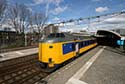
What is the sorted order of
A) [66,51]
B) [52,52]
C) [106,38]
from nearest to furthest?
[52,52]
[66,51]
[106,38]

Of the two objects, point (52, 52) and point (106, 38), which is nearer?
point (52, 52)

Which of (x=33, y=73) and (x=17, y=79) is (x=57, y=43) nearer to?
(x=33, y=73)

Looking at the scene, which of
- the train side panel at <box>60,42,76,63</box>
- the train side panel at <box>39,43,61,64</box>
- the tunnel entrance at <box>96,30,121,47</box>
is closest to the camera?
the train side panel at <box>39,43,61,64</box>

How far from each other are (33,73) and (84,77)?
3.60 meters

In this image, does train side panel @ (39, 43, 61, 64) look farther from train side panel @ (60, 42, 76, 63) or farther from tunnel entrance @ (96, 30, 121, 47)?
tunnel entrance @ (96, 30, 121, 47)

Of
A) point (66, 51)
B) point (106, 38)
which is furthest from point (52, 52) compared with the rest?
point (106, 38)

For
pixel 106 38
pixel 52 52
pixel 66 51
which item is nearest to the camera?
pixel 52 52

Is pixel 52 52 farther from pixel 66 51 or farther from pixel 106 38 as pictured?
pixel 106 38

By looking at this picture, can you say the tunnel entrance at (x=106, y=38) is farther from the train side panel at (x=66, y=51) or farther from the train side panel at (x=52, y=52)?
the train side panel at (x=52, y=52)

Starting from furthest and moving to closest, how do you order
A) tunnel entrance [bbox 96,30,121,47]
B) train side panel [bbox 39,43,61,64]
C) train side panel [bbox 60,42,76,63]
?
tunnel entrance [bbox 96,30,121,47] < train side panel [bbox 60,42,76,63] < train side panel [bbox 39,43,61,64]

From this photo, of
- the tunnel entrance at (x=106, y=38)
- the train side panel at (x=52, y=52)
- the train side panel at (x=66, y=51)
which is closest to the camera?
the train side panel at (x=52, y=52)

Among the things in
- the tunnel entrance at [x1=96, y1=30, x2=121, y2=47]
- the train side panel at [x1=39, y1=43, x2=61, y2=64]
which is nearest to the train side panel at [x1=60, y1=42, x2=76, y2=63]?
the train side panel at [x1=39, y1=43, x2=61, y2=64]

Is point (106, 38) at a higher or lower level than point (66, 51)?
lower

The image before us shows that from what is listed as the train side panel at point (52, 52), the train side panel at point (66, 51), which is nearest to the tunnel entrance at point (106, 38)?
the train side panel at point (66, 51)
